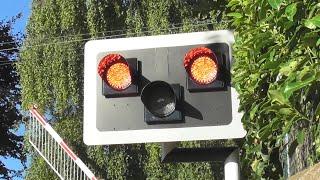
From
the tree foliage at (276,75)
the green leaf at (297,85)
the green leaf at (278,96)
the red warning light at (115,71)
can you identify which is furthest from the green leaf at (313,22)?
the red warning light at (115,71)

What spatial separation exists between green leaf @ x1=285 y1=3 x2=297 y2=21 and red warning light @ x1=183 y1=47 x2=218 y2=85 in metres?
0.93

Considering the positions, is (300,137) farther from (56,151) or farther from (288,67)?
(56,151)

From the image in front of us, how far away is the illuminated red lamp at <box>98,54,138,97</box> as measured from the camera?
10.8 ft

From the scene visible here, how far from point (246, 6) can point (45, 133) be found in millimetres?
12040

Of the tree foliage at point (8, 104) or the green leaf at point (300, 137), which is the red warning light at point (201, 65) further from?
the tree foliage at point (8, 104)

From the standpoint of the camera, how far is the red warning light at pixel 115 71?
10.7 ft

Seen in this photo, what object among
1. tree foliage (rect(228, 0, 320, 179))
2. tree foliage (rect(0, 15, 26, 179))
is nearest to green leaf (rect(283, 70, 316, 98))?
tree foliage (rect(228, 0, 320, 179))

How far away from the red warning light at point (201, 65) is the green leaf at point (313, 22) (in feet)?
3.37

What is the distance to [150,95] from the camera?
329 centimetres

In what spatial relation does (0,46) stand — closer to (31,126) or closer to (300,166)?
(31,126)

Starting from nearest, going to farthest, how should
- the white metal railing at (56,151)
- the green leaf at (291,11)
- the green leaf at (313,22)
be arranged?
the green leaf at (313,22), the green leaf at (291,11), the white metal railing at (56,151)

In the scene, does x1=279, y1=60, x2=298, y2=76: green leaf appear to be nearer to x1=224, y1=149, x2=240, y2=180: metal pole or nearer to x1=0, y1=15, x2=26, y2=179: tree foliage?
x1=224, y1=149, x2=240, y2=180: metal pole

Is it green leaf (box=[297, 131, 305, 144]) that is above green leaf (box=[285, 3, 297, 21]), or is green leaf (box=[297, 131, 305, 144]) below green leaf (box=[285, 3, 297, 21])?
below

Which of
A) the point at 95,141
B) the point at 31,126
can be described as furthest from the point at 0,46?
the point at 95,141
